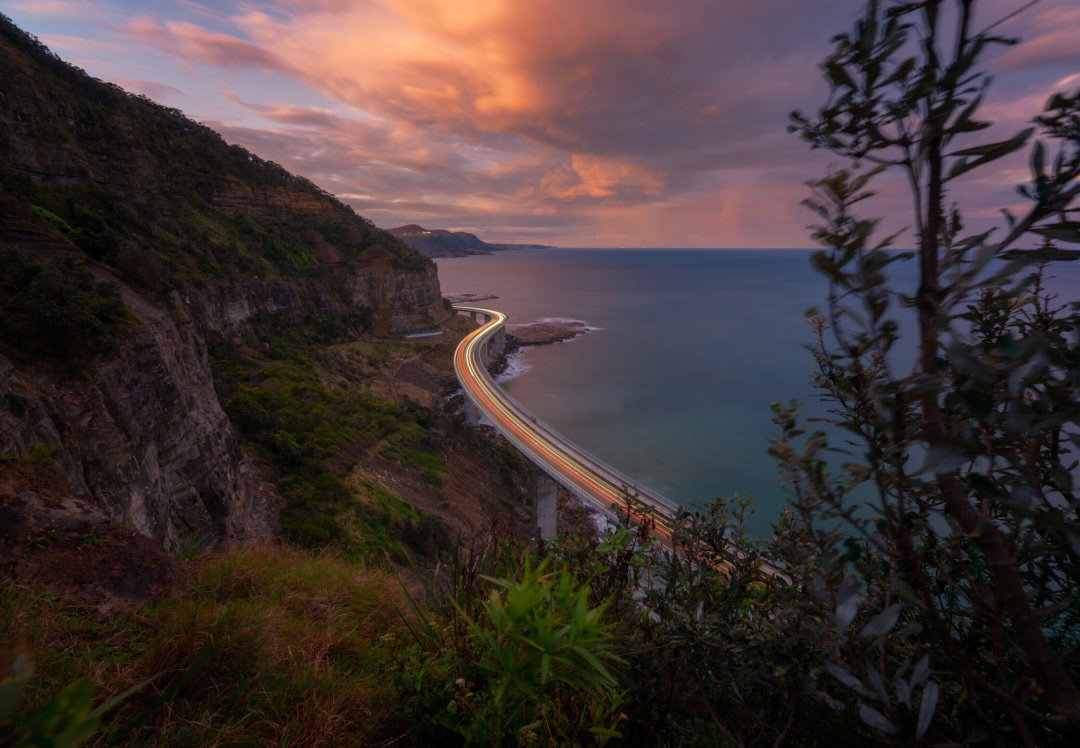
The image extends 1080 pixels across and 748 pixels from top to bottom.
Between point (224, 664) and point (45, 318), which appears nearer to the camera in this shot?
point (224, 664)

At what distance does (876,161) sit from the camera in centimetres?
162

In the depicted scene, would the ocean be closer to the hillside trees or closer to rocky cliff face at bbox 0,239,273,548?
the hillside trees

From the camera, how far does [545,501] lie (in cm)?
3616

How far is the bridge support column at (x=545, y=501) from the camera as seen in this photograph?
3569 cm

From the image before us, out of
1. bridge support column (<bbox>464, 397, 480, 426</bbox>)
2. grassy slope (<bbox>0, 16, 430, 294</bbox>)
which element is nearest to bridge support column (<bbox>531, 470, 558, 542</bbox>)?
bridge support column (<bbox>464, 397, 480, 426</bbox>)

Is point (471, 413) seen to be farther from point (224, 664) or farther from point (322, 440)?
point (224, 664)

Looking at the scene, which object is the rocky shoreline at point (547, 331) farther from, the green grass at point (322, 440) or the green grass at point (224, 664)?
the green grass at point (224, 664)

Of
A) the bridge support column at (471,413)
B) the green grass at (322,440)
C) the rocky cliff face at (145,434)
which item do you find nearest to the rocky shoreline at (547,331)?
the bridge support column at (471,413)

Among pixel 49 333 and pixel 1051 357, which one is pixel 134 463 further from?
pixel 1051 357

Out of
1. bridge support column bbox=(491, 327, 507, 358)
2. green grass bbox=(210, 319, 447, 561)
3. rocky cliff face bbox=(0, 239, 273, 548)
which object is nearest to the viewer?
rocky cliff face bbox=(0, 239, 273, 548)

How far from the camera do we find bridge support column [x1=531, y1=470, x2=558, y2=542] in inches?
1405

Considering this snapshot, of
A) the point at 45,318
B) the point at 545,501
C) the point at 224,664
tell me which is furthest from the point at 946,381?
the point at 545,501

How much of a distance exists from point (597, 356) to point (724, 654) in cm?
7876

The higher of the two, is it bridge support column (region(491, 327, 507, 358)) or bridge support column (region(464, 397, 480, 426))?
bridge support column (region(491, 327, 507, 358))
